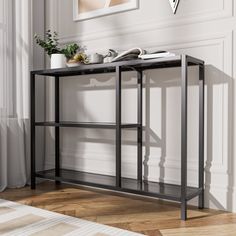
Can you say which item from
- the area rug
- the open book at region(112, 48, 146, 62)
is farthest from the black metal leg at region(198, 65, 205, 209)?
the area rug

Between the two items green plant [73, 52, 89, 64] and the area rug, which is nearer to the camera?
the area rug

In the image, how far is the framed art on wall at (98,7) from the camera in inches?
85.4

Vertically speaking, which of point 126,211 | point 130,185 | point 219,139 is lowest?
point 126,211

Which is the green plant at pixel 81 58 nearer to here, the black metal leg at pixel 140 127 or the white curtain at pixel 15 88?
the black metal leg at pixel 140 127

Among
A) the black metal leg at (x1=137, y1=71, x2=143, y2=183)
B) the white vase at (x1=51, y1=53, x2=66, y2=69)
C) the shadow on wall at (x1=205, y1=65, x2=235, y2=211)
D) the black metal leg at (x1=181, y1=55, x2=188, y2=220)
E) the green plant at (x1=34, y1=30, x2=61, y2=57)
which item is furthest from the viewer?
the green plant at (x1=34, y1=30, x2=61, y2=57)

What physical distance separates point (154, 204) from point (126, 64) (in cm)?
81

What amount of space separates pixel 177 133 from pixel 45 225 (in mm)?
917

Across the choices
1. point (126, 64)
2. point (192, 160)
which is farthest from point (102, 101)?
point (192, 160)

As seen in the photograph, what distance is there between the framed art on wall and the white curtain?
0.35m

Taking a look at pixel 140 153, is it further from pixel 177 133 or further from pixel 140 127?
pixel 177 133

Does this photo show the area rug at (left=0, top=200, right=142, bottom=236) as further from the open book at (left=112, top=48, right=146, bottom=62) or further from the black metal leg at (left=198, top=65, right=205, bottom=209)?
the open book at (left=112, top=48, right=146, bottom=62)

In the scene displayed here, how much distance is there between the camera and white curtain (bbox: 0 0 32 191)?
7.44 ft

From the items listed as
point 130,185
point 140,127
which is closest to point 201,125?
point 140,127

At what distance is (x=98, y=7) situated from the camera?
90.5 inches
